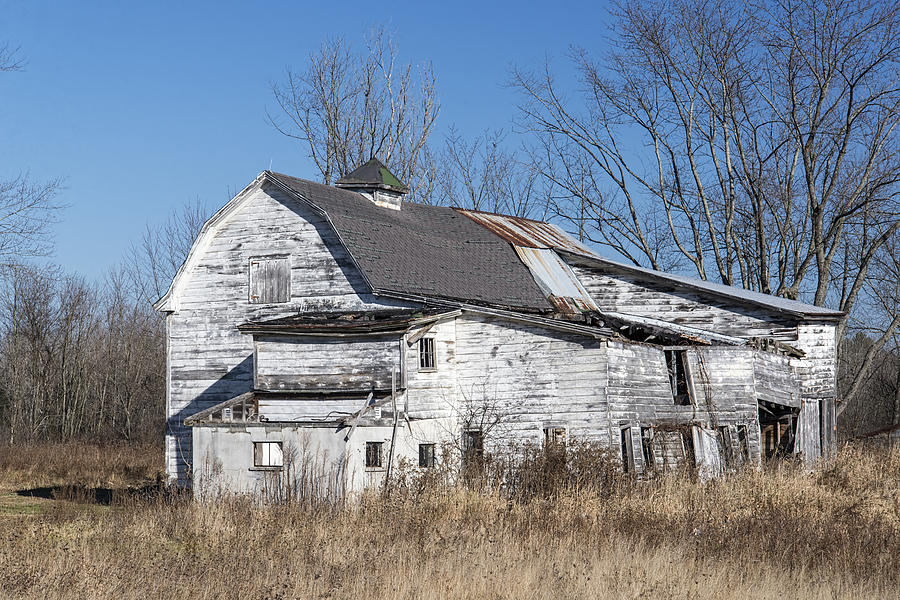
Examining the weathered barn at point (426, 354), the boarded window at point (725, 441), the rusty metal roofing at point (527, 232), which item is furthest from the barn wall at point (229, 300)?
the boarded window at point (725, 441)

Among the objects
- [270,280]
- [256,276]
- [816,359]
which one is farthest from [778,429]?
[256,276]

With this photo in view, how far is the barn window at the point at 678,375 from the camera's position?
21.1 meters

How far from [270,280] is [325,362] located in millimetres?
3496

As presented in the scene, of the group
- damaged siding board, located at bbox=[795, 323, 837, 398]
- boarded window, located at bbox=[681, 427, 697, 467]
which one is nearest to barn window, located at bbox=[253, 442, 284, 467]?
boarded window, located at bbox=[681, 427, 697, 467]

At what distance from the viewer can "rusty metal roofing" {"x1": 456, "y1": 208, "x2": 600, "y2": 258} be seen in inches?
1077

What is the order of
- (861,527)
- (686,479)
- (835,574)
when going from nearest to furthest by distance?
(835,574), (861,527), (686,479)

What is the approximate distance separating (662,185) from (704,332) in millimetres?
15237

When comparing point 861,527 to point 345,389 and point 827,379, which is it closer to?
point 345,389

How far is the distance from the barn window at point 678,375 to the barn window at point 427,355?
5.30 metres

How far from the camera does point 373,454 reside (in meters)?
18.0

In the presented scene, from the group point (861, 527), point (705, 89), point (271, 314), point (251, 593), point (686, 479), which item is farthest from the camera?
point (705, 89)

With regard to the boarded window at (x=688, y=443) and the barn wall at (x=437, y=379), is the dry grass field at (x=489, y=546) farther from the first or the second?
the barn wall at (x=437, y=379)

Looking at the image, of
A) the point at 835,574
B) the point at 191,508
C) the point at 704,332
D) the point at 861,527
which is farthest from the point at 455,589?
the point at 704,332

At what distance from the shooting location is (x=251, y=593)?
8.76m
